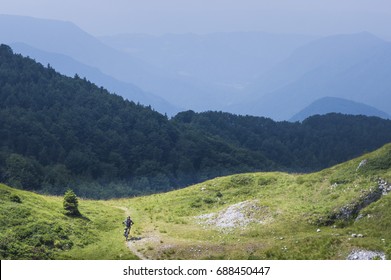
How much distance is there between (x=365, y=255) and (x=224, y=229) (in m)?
17.1

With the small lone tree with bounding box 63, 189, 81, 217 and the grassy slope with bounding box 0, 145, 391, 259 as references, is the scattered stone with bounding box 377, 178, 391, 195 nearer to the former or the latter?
the grassy slope with bounding box 0, 145, 391, 259

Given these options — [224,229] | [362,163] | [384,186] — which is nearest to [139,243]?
[224,229]

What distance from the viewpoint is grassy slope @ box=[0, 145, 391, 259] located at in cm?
4069

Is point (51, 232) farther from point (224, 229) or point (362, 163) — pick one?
point (362, 163)

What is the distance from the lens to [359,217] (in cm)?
4666

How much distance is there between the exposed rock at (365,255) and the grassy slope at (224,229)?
0.55 meters

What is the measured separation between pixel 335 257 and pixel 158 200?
3715 centimetres

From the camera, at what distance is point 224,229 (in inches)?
1982

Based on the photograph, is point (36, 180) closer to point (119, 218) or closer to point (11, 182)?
point (11, 182)

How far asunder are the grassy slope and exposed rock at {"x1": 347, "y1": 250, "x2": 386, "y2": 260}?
55cm

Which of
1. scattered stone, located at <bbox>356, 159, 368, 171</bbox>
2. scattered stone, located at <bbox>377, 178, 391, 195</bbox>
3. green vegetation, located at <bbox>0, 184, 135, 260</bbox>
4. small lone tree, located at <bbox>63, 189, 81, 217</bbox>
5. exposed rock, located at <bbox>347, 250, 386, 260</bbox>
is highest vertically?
scattered stone, located at <bbox>356, 159, 368, 171</bbox>

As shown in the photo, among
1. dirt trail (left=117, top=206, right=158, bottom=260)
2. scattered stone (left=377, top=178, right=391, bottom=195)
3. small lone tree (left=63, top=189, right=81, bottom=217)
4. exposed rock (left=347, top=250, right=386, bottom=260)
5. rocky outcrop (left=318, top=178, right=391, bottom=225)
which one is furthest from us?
small lone tree (left=63, top=189, right=81, bottom=217)

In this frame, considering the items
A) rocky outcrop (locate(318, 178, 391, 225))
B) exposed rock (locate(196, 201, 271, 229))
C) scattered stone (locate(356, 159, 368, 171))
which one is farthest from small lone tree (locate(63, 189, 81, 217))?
scattered stone (locate(356, 159, 368, 171))
